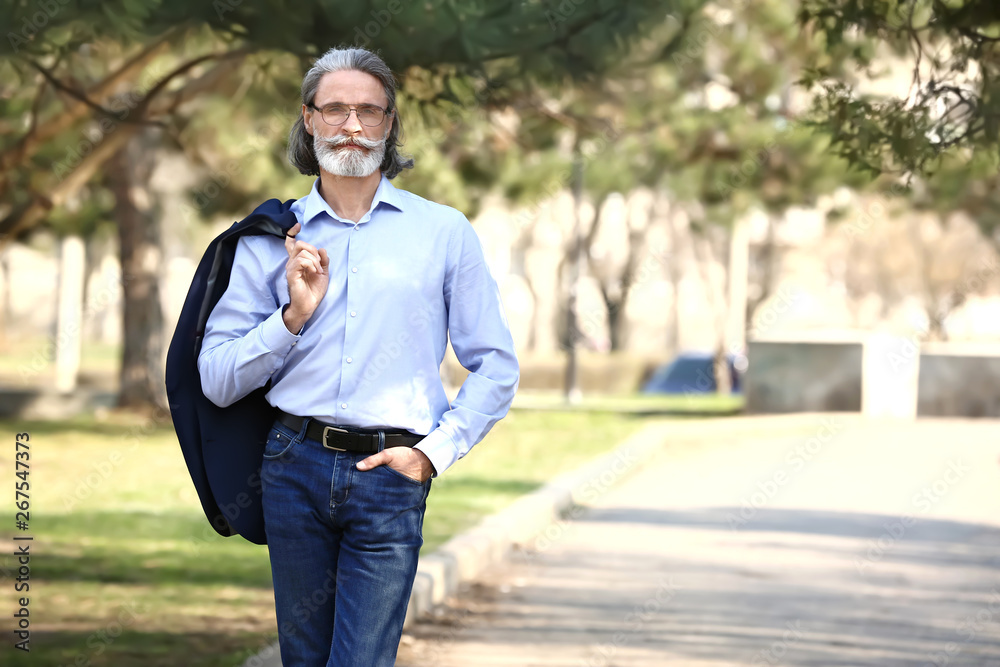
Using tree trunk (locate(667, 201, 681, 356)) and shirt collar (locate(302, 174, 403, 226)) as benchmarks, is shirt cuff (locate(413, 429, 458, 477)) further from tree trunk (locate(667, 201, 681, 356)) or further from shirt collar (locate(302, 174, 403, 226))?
tree trunk (locate(667, 201, 681, 356))

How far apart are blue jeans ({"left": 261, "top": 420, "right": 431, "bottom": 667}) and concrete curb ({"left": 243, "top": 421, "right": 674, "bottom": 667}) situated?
2.19 m

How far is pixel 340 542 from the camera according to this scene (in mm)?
3068

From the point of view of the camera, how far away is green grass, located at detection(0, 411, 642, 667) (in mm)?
5547

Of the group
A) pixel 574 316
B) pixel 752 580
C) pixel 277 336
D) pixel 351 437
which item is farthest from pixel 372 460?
pixel 574 316

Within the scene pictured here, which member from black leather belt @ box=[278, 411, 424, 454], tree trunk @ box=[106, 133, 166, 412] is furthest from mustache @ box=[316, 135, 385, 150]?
tree trunk @ box=[106, 133, 166, 412]

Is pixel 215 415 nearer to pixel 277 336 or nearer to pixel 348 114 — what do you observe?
pixel 277 336

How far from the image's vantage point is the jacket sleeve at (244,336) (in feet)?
9.46

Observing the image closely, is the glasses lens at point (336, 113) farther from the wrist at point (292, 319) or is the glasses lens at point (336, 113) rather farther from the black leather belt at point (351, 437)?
the black leather belt at point (351, 437)

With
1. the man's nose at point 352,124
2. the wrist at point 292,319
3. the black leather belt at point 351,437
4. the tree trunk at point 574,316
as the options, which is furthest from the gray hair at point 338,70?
the tree trunk at point 574,316

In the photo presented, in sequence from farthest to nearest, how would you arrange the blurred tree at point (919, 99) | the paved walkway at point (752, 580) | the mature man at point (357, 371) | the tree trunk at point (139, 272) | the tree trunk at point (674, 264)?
the tree trunk at point (674, 264) < the tree trunk at point (139, 272) < the paved walkway at point (752, 580) < the blurred tree at point (919, 99) < the mature man at point (357, 371)

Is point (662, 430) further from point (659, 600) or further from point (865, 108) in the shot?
point (865, 108)

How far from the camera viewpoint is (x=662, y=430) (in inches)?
657

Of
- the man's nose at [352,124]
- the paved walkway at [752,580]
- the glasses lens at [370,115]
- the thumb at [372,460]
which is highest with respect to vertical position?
the glasses lens at [370,115]

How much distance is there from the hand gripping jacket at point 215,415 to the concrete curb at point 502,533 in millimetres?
2250
